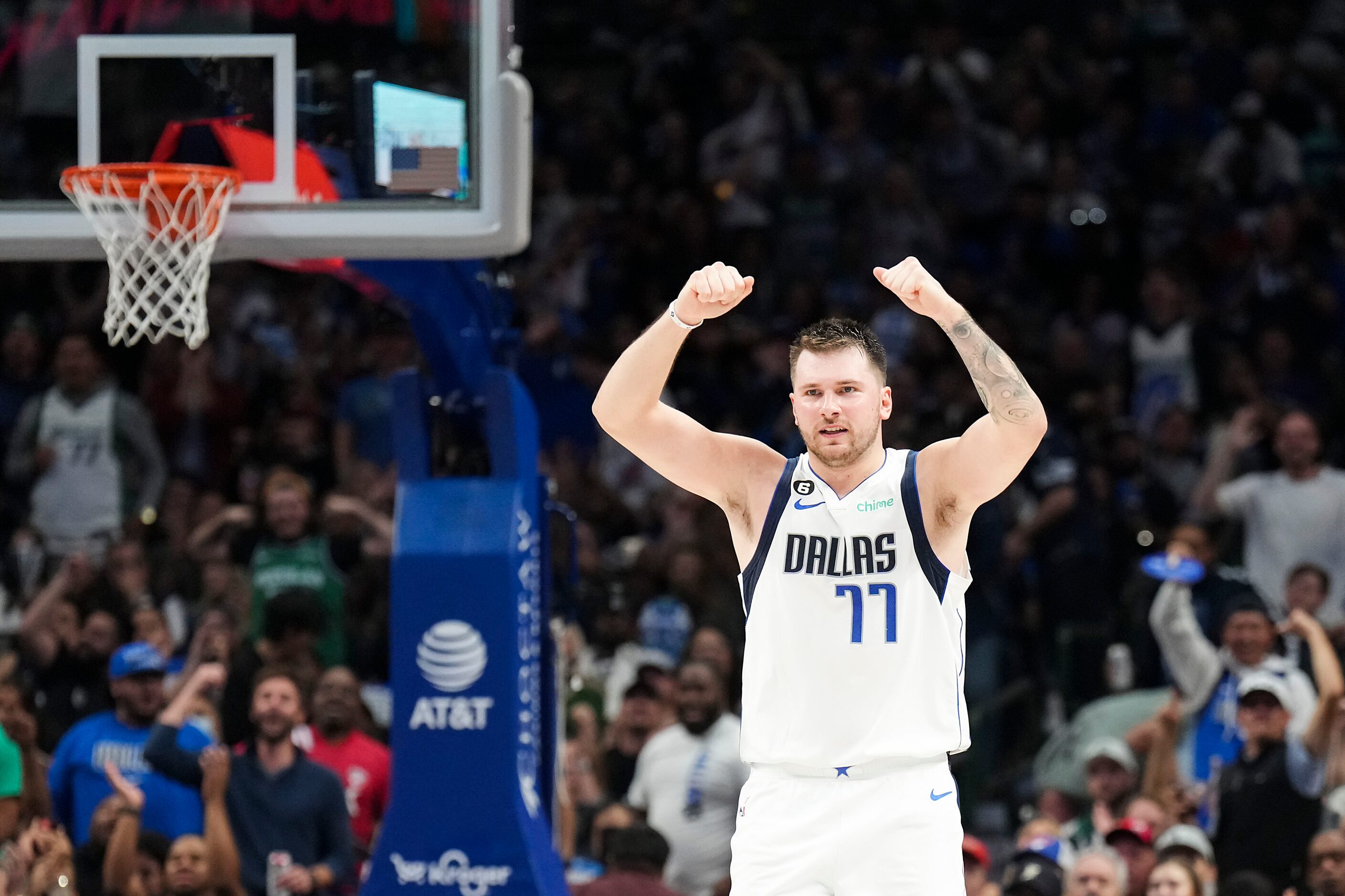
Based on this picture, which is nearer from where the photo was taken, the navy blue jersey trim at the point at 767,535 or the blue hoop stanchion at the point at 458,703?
the navy blue jersey trim at the point at 767,535

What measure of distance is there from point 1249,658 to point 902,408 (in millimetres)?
4158

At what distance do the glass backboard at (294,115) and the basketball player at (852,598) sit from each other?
2.20 m

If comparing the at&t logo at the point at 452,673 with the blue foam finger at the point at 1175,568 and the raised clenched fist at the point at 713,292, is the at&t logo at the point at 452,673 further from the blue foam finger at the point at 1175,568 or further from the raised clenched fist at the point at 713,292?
the blue foam finger at the point at 1175,568

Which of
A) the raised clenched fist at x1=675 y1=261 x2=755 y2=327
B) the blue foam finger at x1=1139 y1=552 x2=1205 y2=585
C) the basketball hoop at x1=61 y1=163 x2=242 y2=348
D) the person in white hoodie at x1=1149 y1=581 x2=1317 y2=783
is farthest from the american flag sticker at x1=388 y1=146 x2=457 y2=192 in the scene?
the person in white hoodie at x1=1149 y1=581 x2=1317 y2=783

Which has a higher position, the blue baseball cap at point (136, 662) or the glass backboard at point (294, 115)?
the glass backboard at point (294, 115)

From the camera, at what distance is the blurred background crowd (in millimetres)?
9672

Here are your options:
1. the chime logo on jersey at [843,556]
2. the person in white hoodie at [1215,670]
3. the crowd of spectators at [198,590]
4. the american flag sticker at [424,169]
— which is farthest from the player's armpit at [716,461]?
the person in white hoodie at [1215,670]

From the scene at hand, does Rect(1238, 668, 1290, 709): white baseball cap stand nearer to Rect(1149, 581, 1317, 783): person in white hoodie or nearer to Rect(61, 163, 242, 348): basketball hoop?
Rect(1149, 581, 1317, 783): person in white hoodie

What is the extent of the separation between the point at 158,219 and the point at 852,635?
3.54 m

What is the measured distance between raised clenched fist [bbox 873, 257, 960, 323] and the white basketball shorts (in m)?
1.25

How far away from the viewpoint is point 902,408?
13.9 metres

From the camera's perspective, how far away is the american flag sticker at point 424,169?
7902mm

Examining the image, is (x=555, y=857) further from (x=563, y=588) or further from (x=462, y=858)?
(x=563, y=588)

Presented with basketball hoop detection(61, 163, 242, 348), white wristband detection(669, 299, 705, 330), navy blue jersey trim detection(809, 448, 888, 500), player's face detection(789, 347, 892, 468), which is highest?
basketball hoop detection(61, 163, 242, 348)
